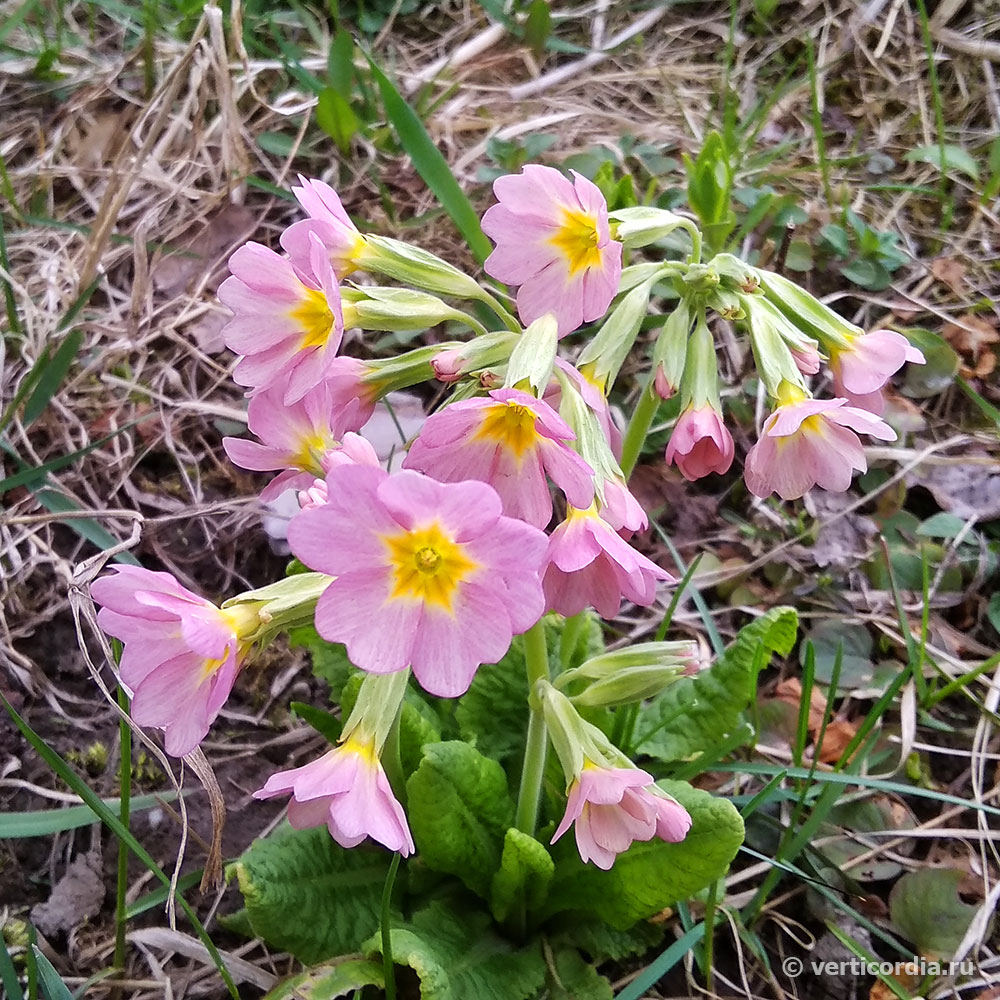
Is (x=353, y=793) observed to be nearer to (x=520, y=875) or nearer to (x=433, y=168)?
(x=520, y=875)

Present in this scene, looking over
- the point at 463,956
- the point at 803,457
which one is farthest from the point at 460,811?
the point at 803,457

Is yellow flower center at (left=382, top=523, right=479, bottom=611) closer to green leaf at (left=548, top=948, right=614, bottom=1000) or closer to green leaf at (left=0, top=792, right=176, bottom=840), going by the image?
green leaf at (left=0, top=792, right=176, bottom=840)

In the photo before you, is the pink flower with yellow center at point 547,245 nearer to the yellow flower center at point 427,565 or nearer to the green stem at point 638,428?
the green stem at point 638,428

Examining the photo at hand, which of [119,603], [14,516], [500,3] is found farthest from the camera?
[500,3]

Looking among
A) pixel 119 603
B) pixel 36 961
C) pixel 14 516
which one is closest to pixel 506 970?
pixel 36 961

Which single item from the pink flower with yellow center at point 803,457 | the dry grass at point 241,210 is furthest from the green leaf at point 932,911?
the pink flower with yellow center at point 803,457

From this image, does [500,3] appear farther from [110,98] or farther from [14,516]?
[14,516]
